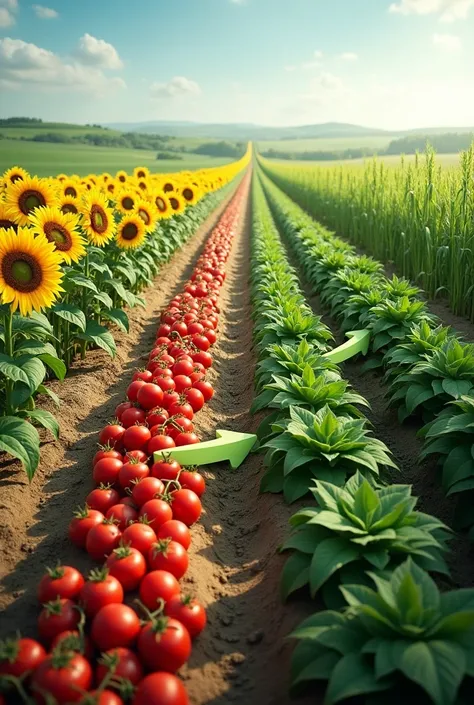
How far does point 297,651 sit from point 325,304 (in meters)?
6.83

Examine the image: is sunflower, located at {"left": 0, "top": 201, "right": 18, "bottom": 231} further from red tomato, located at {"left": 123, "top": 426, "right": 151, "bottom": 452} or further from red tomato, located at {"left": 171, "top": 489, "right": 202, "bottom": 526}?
red tomato, located at {"left": 171, "top": 489, "right": 202, "bottom": 526}

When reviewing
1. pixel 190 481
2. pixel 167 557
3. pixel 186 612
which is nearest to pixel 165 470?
pixel 190 481

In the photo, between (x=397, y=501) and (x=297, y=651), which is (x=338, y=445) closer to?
(x=397, y=501)

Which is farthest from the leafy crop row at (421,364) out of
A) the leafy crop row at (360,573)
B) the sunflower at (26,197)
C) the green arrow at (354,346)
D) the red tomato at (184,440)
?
the sunflower at (26,197)

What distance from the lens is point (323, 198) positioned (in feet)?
63.4

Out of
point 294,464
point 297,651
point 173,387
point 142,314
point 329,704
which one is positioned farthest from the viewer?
point 142,314

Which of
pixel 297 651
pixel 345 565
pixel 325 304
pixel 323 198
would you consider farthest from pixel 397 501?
pixel 323 198

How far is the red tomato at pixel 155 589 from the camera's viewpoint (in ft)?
8.67

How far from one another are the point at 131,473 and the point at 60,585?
1.05 meters

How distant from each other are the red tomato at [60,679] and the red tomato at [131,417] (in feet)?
7.93

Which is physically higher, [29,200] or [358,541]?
[29,200]

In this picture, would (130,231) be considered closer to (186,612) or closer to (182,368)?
(182,368)

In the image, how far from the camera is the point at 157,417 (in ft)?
14.3

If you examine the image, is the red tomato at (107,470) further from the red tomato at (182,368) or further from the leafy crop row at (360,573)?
the red tomato at (182,368)
